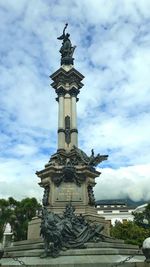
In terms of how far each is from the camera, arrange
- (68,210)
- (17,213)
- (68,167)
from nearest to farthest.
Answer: (68,210) → (68,167) → (17,213)

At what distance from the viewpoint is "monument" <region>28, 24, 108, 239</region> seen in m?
22.2

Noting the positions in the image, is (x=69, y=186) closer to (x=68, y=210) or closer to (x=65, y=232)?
(x=68, y=210)

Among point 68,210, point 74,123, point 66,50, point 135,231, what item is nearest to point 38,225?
point 68,210

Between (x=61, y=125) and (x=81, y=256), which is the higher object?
(x=61, y=125)

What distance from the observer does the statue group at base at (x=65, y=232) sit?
16.3 m

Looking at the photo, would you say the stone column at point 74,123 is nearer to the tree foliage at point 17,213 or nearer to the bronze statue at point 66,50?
the bronze statue at point 66,50

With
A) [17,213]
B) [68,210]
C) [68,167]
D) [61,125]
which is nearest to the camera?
[68,210]

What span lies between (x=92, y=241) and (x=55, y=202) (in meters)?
5.02

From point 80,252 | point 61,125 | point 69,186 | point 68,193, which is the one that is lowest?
point 80,252

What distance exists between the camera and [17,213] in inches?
1725

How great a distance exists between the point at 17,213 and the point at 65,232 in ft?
91.4

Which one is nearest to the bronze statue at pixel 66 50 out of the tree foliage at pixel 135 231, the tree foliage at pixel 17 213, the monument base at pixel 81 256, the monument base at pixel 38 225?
the monument base at pixel 38 225

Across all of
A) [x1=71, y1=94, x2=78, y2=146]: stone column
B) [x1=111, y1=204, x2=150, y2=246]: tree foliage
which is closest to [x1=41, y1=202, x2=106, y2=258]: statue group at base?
[x1=71, y1=94, x2=78, y2=146]: stone column

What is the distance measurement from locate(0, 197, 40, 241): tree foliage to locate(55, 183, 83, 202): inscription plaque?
21703 millimetres
